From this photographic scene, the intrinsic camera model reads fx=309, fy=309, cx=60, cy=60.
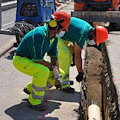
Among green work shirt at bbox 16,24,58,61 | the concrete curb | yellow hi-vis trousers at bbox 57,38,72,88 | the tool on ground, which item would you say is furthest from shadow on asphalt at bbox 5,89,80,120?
the concrete curb

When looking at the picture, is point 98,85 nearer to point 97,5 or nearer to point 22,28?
point 22,28

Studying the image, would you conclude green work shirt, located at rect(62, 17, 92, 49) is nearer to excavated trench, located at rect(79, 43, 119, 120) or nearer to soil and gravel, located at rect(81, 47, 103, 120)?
excavated trench, located at rect(79, 43, 119, 120)

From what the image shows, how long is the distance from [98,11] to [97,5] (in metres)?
0.76

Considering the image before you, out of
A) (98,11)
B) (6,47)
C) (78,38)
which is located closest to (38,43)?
(78,38)

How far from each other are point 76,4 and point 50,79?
9363mm

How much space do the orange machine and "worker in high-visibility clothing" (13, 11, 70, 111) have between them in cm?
929

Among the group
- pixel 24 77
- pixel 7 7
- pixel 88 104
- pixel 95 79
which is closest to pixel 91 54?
pixel 95 79

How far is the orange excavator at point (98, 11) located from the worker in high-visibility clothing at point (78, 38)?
7376 millimetres

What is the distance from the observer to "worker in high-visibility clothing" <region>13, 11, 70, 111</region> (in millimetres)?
4645

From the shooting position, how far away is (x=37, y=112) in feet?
16.3

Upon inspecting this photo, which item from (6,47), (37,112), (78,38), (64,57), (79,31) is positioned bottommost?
(37,112)

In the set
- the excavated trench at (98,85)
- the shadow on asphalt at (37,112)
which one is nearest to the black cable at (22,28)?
the excavated trench at (98,85)

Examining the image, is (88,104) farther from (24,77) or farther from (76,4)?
(76,4)

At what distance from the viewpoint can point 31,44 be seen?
467 cm
